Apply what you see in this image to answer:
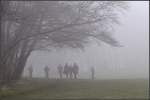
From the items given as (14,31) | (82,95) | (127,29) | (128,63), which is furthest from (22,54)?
(127,29)

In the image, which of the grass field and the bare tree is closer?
the grass field

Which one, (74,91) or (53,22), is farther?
(53,22)

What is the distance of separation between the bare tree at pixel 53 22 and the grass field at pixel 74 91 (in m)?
2.30

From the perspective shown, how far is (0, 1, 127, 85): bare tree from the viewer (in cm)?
2897

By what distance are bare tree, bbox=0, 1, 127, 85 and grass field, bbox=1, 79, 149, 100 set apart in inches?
90.4

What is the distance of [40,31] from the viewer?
98.7 ft

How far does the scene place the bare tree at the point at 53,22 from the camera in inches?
1141

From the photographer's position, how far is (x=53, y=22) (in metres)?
30.5

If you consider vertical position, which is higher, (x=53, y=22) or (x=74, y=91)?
(x=53, y=22)

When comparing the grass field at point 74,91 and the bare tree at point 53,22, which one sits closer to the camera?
the grass field at point 74,91

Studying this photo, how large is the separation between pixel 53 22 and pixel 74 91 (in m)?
5.71

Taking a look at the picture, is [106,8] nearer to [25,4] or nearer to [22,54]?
[25,4]

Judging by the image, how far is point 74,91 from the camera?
2791 centimetres

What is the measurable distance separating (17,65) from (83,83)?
658cm
